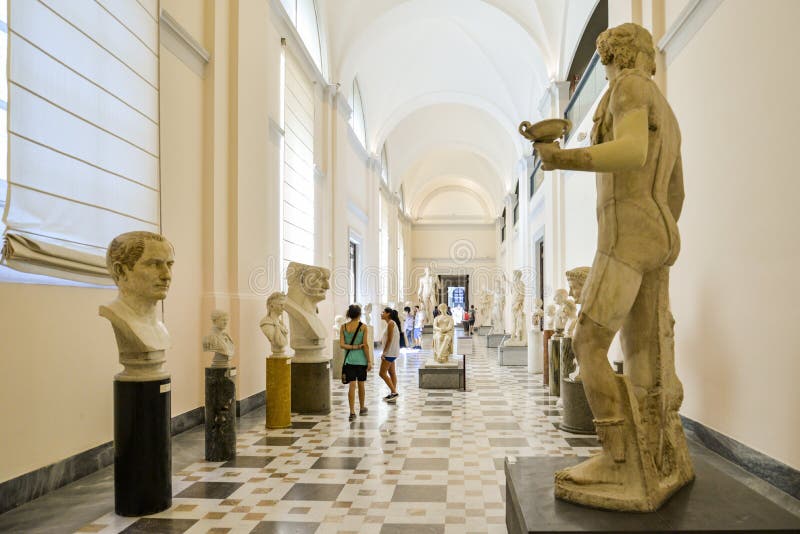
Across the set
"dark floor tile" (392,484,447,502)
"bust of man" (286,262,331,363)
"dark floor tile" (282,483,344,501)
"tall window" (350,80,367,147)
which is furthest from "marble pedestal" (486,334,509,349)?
"dark floor tile" (282,483,344,501)

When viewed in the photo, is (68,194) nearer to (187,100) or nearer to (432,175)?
(187,100)

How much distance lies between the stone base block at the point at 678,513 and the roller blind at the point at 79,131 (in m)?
3.93

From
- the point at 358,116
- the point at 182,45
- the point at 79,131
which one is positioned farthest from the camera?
the point at 358,116

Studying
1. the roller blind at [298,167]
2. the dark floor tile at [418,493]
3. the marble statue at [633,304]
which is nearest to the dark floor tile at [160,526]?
the dark floor tile at [418,493]

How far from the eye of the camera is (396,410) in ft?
29.4

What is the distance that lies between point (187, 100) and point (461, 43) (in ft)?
46.8

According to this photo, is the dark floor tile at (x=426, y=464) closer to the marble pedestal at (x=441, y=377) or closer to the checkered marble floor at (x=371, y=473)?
the checkered marble floor at (x=371, y=473)

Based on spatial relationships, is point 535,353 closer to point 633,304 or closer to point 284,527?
point 284,527

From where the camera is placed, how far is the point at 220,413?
5.97 meters

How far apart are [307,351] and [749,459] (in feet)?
18.1

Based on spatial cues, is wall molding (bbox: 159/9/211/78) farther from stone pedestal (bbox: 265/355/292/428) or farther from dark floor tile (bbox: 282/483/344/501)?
dark floor tile (bbox: 282/483/344/501)

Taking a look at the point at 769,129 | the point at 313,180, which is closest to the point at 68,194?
the point at 769,129

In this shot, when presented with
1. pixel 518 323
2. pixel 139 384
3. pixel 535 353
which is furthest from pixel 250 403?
pixel 518 323

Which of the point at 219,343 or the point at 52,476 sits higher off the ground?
the point at 219,343
